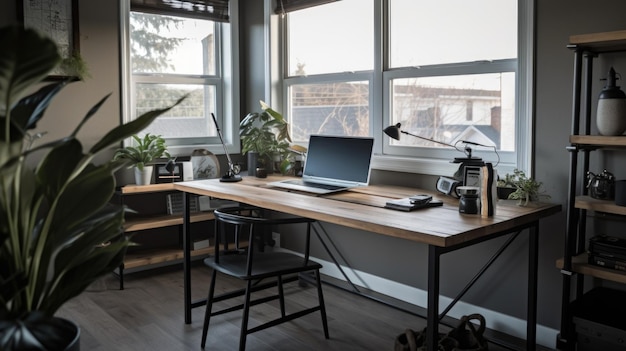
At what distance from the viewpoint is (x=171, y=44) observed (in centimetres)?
425

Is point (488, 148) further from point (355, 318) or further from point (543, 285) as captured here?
point (355, 318)

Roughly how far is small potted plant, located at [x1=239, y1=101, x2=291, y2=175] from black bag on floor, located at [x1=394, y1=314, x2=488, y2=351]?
168cm

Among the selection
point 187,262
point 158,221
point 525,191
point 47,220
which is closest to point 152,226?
point 158,221

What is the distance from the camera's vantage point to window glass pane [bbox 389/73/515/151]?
2.98 meters

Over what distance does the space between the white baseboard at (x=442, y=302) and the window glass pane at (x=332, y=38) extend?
1.38 m

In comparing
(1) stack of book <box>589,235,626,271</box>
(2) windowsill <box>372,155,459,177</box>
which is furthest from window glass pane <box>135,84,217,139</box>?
(1) stack of book <box>589,235,626,271</box>

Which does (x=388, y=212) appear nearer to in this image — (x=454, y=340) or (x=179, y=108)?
(x=454, y=340)

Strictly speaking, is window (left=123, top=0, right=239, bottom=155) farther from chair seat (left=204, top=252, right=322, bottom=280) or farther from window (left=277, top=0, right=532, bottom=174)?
chair seat (left=204, top=252, right=322, bottom=280)

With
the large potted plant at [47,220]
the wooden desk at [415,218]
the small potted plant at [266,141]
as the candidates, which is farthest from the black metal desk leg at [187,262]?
the large potted plant at [47,220]

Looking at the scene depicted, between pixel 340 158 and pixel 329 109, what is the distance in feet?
2.88

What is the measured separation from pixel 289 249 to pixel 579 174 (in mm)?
2328

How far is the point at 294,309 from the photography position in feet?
10.9

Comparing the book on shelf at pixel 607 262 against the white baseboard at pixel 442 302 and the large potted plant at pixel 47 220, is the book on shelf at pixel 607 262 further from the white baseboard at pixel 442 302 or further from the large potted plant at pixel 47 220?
the large potted plant at pixel 47 220

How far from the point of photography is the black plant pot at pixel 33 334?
42.3 inches
